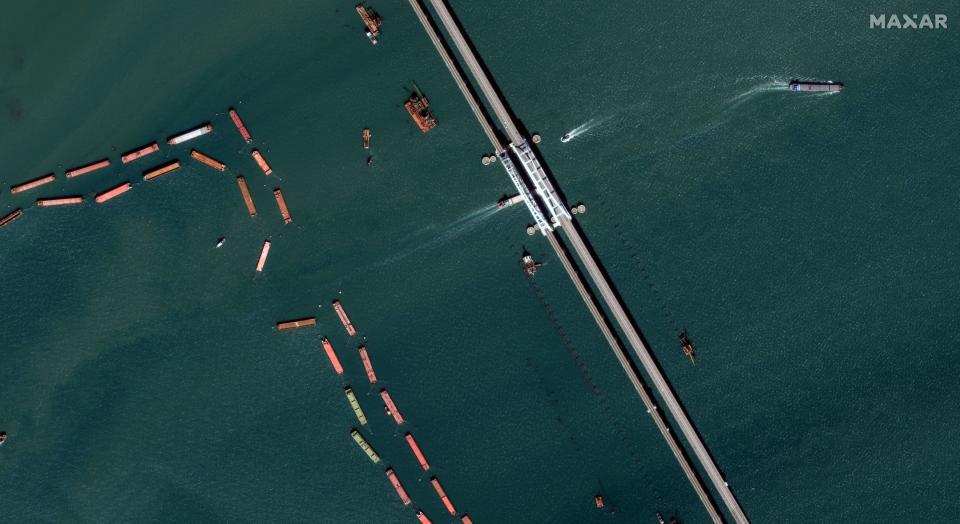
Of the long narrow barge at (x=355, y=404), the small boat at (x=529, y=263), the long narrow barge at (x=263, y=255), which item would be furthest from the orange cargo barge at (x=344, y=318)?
the small boat at (x=529, y=263)

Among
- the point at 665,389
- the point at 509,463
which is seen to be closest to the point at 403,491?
the point at 509,463

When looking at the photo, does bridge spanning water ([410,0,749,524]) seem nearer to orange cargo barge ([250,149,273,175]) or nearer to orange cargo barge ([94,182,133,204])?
orange cargo barge ([250,149,273,175])

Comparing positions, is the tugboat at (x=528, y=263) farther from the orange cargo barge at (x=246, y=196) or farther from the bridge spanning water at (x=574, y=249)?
the orange cargo barge at (x=246, y=196)

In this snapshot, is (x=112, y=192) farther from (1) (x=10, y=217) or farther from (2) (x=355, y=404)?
(2) (x=355, y=404)

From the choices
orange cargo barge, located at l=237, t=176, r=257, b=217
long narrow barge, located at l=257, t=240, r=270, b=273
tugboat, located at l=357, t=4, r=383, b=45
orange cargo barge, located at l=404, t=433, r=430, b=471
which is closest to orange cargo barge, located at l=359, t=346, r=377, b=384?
orange cargo barge, located at l=404, t=433, r=430, b=471

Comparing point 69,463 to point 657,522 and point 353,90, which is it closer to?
point 353,90
